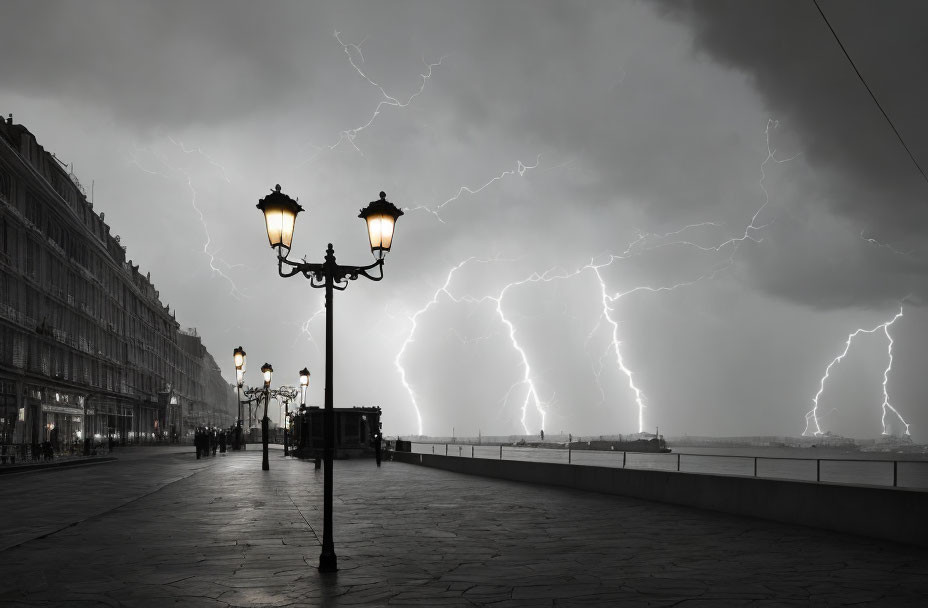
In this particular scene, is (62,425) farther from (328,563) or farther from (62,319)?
(328,563)

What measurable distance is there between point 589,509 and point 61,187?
50.3 metres

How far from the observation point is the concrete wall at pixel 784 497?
9.84m

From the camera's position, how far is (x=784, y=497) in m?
12.0

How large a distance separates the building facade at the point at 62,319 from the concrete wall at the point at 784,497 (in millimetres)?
32813

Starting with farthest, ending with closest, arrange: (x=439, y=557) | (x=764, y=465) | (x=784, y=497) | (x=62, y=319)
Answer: (x=764, y=465) < (x=62, y=319) < (x=784, y=497) < (x=439, y=557)

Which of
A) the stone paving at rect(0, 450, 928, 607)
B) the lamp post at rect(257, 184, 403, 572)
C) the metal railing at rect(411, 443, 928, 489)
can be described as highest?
the lamp post at rect(257, 184, 403, 572)

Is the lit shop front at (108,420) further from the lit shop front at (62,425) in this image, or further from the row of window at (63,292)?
the row of window at (63,292)

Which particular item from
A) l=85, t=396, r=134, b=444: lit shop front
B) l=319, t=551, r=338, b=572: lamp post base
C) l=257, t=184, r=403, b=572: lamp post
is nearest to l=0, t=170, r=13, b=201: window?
l=85, t=396, r=134, b=444: lit shop front

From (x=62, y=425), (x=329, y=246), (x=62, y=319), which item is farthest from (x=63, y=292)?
(x=329, y=246)

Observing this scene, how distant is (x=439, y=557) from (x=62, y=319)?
48531mm

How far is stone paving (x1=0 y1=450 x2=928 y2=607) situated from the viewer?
6625 millimetres

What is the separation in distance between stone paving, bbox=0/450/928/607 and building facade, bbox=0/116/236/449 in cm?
2906

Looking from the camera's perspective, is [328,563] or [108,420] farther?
[108,420]

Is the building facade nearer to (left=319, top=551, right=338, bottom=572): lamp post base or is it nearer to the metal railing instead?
the metal railing
